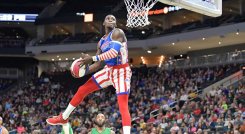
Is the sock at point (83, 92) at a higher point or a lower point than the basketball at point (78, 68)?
lower

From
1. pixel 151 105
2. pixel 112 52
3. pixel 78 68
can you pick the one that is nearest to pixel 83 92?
pixel 78 68

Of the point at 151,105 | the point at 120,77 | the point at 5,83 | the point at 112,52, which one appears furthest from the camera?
the point at 5,83

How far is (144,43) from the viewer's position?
35.2 meters

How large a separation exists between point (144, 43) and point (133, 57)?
A: 6163mm

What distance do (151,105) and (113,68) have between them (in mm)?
17446

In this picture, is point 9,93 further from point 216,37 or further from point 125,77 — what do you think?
point 125,77

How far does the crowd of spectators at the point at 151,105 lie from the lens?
17.8m

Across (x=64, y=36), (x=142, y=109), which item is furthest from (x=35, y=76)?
(x=142, y=109)

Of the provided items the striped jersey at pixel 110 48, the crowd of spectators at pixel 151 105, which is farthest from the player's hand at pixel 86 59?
the crowd of spectators at pixel 151 105

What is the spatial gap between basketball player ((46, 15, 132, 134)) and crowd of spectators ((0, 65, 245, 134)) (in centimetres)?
621

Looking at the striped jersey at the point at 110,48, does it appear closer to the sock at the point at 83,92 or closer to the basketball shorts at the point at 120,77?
the basketball shorts at the point at 120,77

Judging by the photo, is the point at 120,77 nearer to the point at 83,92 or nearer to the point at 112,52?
the point at 112,52

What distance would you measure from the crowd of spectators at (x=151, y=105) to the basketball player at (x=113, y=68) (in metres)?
6.21

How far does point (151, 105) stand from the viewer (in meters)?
24.5
